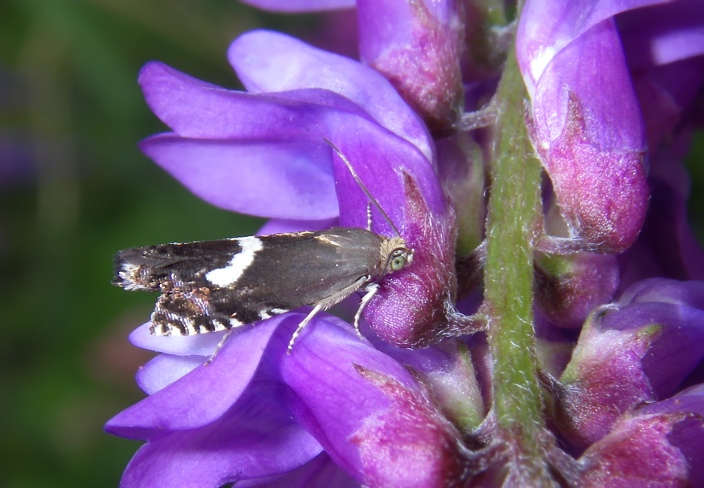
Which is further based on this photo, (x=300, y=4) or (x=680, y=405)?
(x=300, y=4)

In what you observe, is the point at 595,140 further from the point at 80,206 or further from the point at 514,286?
the point at 80,206

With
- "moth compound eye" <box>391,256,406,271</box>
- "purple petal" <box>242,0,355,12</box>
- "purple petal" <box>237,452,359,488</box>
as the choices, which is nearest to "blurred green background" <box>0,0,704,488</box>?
"purple petal" <box>242,0,355,12</box>

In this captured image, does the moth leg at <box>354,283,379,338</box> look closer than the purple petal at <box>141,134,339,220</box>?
Yes

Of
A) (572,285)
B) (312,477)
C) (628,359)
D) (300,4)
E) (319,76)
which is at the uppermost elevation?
(300,4)

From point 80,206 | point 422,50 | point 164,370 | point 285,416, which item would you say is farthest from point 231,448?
point 80,206

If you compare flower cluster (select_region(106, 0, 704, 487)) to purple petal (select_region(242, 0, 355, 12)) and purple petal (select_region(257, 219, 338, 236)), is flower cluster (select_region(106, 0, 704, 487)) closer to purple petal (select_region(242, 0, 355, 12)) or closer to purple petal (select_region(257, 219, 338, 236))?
purple petal (select_region(257, 219, 338, 236))

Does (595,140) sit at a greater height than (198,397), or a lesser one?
greater

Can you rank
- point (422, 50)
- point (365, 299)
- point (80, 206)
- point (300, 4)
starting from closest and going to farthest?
point (365, 299) < point (422, 50) < point (300, 4) < point (80, 206)
